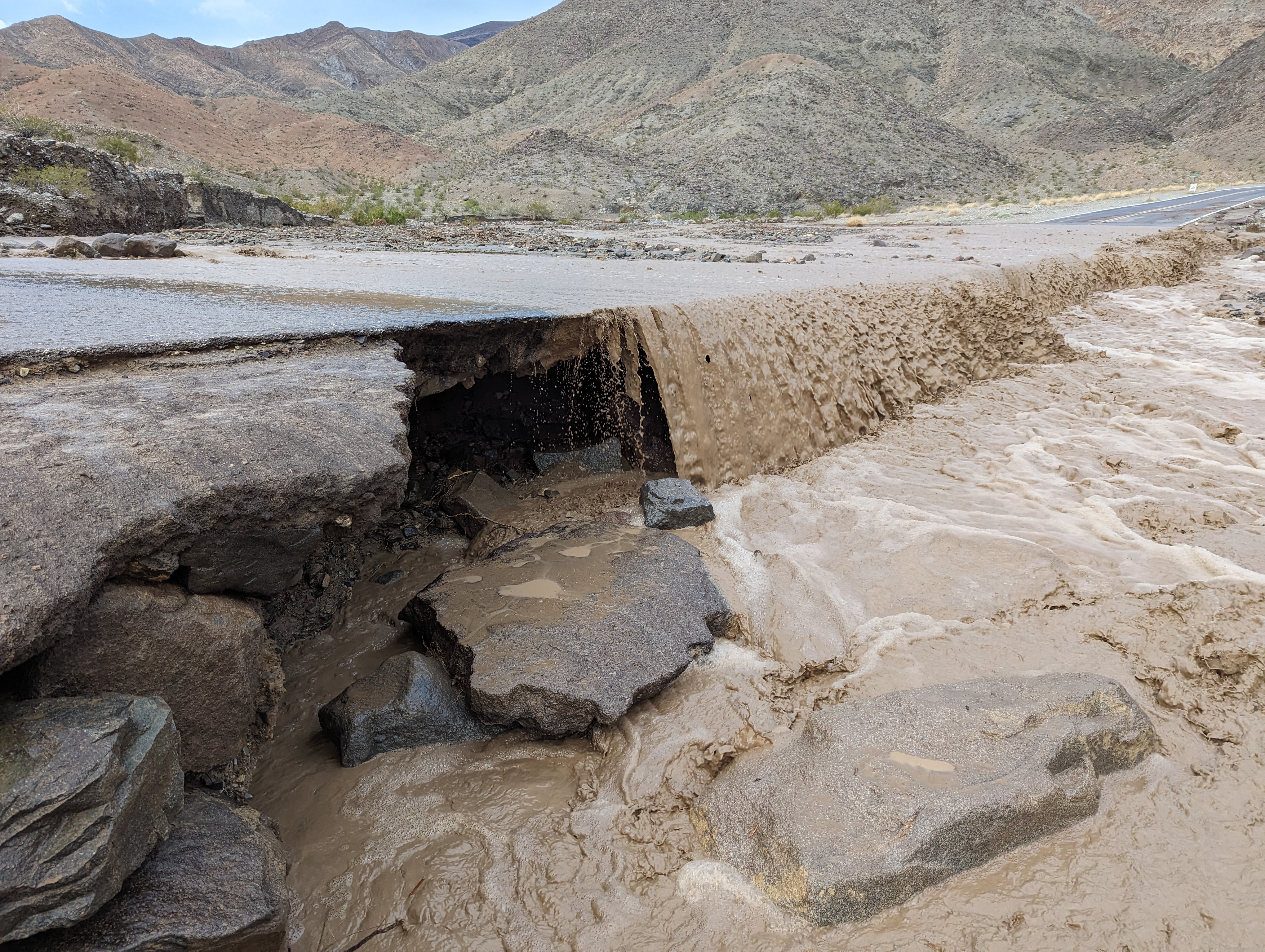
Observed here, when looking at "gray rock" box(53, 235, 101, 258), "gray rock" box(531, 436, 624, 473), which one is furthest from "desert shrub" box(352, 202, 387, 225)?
"gray rock" box(531, 436, 624, 473)

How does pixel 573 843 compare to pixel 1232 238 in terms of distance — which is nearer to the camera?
pixel 573 843

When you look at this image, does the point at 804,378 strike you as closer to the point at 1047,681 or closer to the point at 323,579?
the point at 1047,681

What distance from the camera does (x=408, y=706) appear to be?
8.68ft

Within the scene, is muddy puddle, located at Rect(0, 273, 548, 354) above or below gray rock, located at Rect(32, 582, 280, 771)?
above

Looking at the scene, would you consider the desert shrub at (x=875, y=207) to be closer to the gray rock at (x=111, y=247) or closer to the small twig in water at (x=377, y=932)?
the gray rock at (x=111, y=247)

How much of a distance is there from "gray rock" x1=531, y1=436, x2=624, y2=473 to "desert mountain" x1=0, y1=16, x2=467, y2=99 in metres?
50.9

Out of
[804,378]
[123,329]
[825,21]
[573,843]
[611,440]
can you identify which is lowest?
[573,843]

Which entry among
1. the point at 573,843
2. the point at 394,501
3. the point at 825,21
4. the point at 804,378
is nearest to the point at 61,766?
the point at 394,501

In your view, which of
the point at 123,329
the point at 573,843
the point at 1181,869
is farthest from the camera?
the point at 123,329

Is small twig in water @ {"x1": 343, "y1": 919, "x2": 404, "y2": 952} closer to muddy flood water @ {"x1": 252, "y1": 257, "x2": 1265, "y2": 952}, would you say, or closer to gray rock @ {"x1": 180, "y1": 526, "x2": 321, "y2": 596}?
muddy flood water @ {"x1": 252, "y1": 257, "x2": 1265, "y2": 952}

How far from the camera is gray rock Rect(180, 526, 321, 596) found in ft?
6.99

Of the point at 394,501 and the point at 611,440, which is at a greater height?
the point at 394,501

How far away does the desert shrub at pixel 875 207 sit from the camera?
26.2m

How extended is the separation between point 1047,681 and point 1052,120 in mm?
52201
